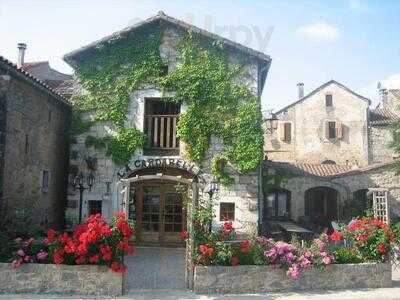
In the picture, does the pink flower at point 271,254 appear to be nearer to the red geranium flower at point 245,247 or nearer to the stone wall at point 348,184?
the red geranium flower at point 245,247

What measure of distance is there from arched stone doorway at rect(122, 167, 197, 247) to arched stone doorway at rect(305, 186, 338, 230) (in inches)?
351

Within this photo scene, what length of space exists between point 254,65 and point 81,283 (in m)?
9.46

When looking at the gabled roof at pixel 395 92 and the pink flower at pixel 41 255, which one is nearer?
the pink flower at pixel 41 255

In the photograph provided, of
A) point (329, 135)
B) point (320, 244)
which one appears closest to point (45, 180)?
point (320, 244)

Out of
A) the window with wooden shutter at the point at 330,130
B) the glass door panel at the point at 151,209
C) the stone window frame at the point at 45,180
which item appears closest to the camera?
the stone window frame at the point at 45,180

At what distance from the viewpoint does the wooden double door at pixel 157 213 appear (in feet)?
46.1

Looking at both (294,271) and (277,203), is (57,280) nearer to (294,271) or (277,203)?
(294,271)

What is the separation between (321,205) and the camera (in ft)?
70.9

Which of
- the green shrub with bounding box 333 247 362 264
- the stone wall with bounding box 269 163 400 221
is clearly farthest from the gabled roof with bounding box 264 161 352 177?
the green shrub with bounding box 333 247 362 264

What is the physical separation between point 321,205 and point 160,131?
36.1 ft

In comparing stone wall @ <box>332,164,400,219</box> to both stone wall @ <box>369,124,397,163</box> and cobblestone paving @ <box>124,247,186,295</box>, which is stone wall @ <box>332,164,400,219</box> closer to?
stone wall @ <box>369,124,397,163</box>

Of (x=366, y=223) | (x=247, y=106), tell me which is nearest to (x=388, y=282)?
(x=366, y=223)

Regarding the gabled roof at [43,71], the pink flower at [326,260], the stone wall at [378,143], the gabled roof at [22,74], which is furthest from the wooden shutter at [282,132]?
the pink flower at [326,260]

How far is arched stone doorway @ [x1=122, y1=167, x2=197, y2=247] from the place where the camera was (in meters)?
14.1
